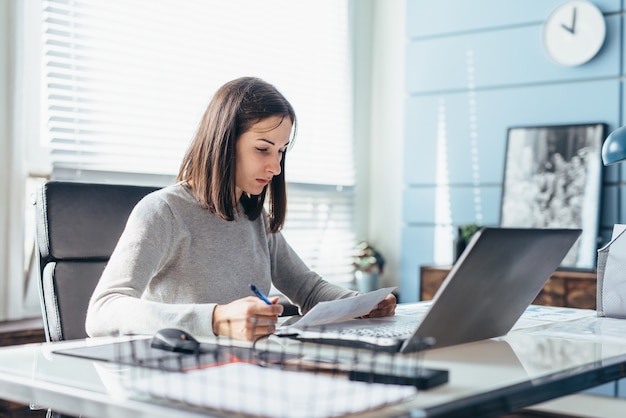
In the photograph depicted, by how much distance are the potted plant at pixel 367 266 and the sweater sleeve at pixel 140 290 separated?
2662 mm

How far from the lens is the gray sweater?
4.75ft

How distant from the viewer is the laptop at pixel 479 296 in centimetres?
120

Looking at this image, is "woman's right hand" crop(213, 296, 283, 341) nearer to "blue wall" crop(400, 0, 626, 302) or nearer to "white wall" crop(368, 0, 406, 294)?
"blue wall" crop(400, 0, 626, 302)

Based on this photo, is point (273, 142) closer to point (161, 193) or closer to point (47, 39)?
point (161, 193)

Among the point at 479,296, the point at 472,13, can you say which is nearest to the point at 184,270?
the point at 479,296

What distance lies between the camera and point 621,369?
1243 millimetres

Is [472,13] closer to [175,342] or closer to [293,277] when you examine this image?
[293,277]

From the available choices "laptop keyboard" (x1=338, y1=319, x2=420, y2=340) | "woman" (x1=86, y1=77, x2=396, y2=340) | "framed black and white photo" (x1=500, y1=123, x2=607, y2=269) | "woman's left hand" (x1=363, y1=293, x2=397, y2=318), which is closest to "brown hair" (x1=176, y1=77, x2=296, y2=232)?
"woman" (x1=86, y1=77, x2=396, y2=340)

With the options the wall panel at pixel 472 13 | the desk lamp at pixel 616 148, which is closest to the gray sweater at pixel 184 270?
the desk lamp at pixel 616 148

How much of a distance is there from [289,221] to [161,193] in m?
2.43

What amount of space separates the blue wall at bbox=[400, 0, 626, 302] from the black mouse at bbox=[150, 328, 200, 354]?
282 centimetres

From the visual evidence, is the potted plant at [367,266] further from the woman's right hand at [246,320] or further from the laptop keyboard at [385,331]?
the woman's right hand at [246,320]

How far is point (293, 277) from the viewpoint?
206cm

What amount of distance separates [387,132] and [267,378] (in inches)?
146
